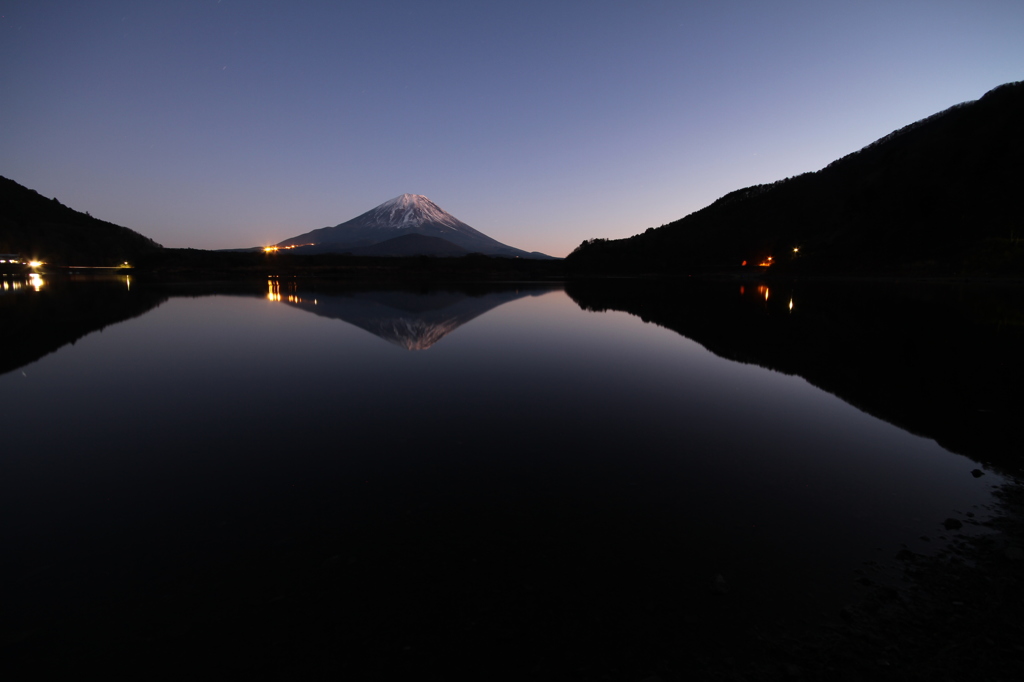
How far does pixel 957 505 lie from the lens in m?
7.16

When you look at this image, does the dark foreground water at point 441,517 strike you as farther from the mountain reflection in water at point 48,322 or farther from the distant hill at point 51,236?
the distant hill at point 51,236

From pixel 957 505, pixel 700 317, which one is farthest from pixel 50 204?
pixel 957 505

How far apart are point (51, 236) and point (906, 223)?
25289cm

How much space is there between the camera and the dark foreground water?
4.45 metres

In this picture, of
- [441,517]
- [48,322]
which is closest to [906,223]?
[441,517]

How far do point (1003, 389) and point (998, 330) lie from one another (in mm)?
15838

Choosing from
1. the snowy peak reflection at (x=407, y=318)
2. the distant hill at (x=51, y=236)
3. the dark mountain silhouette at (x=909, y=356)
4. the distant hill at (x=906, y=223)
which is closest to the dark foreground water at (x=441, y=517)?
the dark mountain silhouette at (x=909, y=356)

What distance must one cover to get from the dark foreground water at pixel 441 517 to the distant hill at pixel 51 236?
7262 inches

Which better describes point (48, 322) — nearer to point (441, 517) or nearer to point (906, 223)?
point (441, 517)

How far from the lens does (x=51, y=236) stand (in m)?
159

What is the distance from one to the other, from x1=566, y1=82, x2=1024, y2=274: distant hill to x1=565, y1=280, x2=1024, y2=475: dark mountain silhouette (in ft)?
165

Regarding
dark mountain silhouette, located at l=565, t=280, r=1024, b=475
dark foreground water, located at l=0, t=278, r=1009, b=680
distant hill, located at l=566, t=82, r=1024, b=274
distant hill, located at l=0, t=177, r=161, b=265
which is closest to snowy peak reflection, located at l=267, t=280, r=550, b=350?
dark foreground water, located at l=0, t=278, r=1009, b=680

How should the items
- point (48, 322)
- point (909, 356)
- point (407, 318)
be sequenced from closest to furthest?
point (909, 356) → point (48, 322) → point (407, 318)

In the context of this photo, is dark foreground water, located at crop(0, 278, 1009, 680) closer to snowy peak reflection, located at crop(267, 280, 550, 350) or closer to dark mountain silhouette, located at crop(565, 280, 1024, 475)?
dark mountain silhouette, located at crop(565, 280, 1024, 475)
